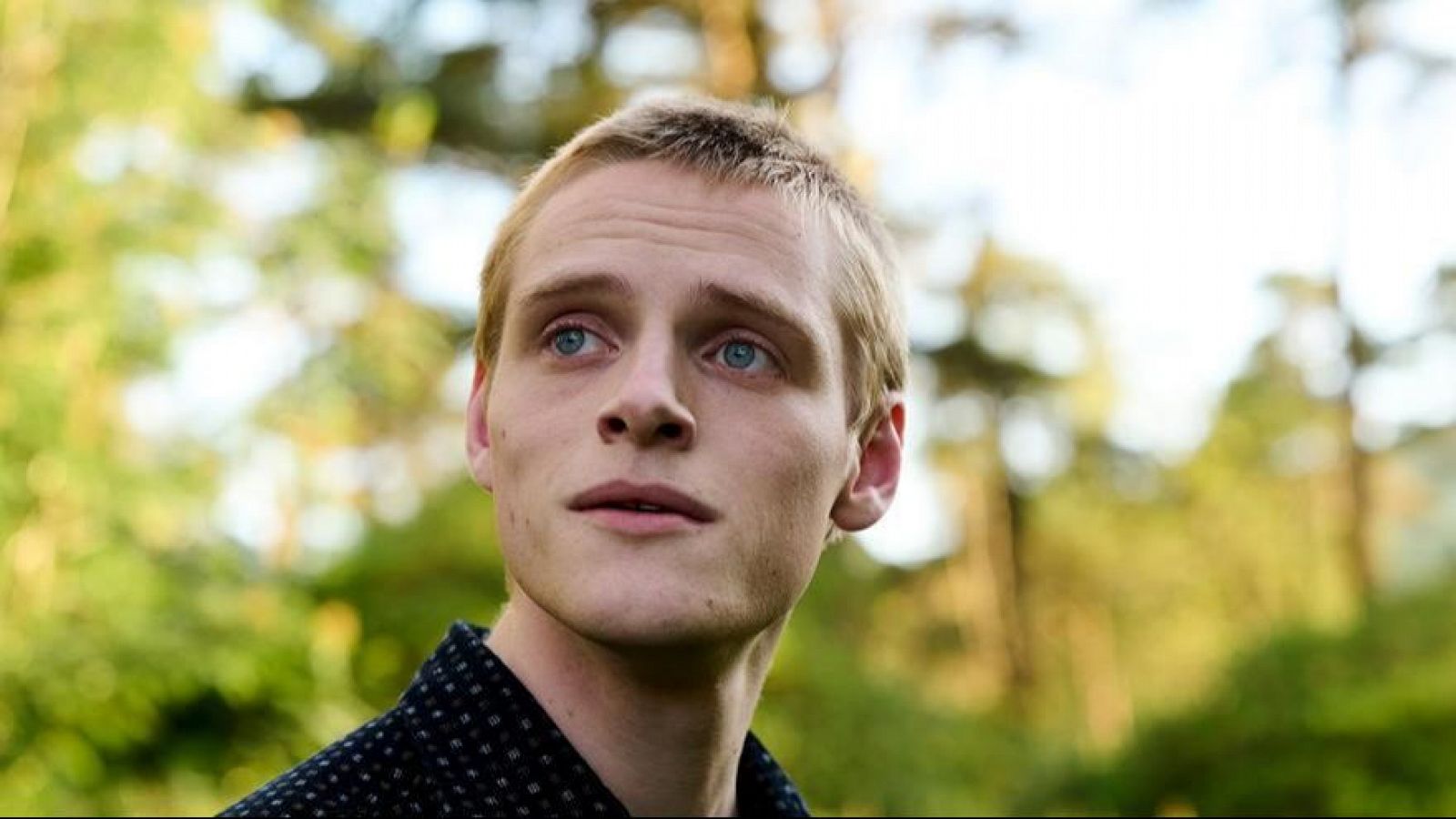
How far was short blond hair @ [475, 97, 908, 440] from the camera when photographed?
2061 mm

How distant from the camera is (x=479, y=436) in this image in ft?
6.91

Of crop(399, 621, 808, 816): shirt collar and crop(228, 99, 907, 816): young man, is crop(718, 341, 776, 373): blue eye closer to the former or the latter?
crop(228, 99, 907, 816): young man

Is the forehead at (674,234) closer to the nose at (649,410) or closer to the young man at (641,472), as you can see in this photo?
the young man at (641,472)

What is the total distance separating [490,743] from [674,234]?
59 centimetres

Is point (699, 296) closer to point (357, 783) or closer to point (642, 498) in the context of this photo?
point (642, 498)

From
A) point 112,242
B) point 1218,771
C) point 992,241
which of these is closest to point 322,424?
point 112,242

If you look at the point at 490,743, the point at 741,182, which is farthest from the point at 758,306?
the point at 490,743

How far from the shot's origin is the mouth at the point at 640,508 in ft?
5.79

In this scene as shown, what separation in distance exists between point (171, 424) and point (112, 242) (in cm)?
59

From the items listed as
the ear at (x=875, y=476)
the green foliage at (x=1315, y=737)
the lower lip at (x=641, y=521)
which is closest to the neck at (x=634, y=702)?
the lower lip at (x=641, y=521)

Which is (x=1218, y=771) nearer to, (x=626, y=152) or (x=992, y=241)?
(x=626, y=152)

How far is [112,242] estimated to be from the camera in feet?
16.1

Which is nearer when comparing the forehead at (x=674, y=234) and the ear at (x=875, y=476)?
the forehead at (x=674, y=234)

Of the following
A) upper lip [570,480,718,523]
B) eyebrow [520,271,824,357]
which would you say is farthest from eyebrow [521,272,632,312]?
upper lip [570,480,718,523]
